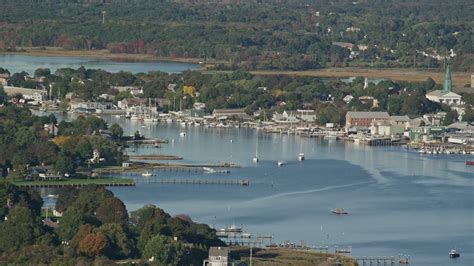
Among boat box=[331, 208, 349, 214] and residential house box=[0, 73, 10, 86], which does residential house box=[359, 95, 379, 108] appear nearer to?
residential house box=[0, 73, 10, 86]

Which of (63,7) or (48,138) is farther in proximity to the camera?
(63,7)

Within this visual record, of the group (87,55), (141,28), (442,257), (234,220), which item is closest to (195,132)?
(234,220)

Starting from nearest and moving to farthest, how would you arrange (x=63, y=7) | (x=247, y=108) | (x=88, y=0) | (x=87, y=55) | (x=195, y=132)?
(x=195, y=132)
(x=247, y=108)
(x=87, y=55)
(x=63, y=7)
(x=88, y=0)

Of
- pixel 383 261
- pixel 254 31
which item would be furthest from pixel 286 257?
pixel 254 31

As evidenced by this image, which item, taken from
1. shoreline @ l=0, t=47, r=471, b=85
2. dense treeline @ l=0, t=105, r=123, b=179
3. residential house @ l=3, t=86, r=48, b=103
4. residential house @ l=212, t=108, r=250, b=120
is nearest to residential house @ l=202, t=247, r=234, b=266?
dense treeline @ l=0, t=105, r=123, b=179

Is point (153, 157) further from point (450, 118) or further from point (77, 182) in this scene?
point (450, 118)

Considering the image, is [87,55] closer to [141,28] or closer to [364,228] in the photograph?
[141,28]

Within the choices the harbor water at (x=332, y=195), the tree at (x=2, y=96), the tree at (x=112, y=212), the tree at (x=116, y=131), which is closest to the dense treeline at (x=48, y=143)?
the tree at (x=116, y=131)

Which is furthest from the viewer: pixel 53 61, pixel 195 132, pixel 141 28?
pixel 141 28
